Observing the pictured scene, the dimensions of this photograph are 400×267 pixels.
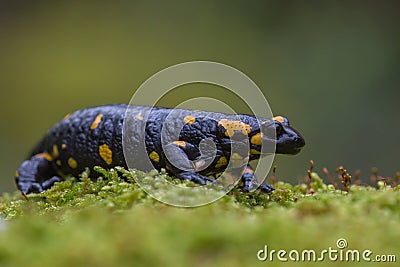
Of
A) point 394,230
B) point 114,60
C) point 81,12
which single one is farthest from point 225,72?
point 81,12

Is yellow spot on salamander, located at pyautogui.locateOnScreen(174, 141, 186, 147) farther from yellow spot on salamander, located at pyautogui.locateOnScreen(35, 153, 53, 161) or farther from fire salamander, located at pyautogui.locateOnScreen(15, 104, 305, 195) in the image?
yellow spot on salamander, located at pyautogui.locateOnScreen(35, 153, 53, 161)

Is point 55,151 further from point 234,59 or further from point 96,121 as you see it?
point 234,59

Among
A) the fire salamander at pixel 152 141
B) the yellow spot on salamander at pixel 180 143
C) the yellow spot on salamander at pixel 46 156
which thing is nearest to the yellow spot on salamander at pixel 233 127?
the fire salamander at pixel 152 141

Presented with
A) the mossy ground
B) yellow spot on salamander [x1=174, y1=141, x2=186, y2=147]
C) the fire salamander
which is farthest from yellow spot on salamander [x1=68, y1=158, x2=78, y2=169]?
the mossy ground

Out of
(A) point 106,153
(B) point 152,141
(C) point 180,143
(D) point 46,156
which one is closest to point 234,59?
(D) point 46,156

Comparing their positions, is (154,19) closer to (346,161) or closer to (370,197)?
(346,161)

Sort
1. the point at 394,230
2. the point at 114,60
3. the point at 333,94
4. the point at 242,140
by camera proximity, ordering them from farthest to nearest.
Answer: the point at 114,60 < the point at 333,94 < the point at 242,140 < the point at 394,230

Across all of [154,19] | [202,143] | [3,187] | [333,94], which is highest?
[154,19]
